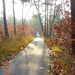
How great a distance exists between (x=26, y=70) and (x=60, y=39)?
8.56 ft

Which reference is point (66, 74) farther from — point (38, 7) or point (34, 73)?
point (38, 7)

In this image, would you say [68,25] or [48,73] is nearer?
[48,73]

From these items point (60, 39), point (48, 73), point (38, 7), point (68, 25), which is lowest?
point (48, 73)

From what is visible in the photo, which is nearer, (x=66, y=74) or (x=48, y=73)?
(x=66, y=74)

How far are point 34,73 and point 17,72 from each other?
769 mm

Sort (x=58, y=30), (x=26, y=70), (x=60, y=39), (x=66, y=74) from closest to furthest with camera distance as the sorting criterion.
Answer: (x=66, y=74)
(x=26, y=70)
(x=58, y=30)
(x=60, y=39)

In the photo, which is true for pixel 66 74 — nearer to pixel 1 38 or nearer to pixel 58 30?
pixel 58 30

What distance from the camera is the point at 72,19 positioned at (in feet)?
32.3

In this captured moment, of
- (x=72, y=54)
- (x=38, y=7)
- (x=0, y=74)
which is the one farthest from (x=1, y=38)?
(x=38, y=7)

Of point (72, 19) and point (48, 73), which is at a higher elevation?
point (72, 19)

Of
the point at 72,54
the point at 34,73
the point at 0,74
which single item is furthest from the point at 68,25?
the point at 0,74

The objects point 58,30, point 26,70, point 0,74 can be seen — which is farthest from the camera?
point 58,30

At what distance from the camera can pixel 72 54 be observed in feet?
34.8

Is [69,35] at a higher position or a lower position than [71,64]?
higher
